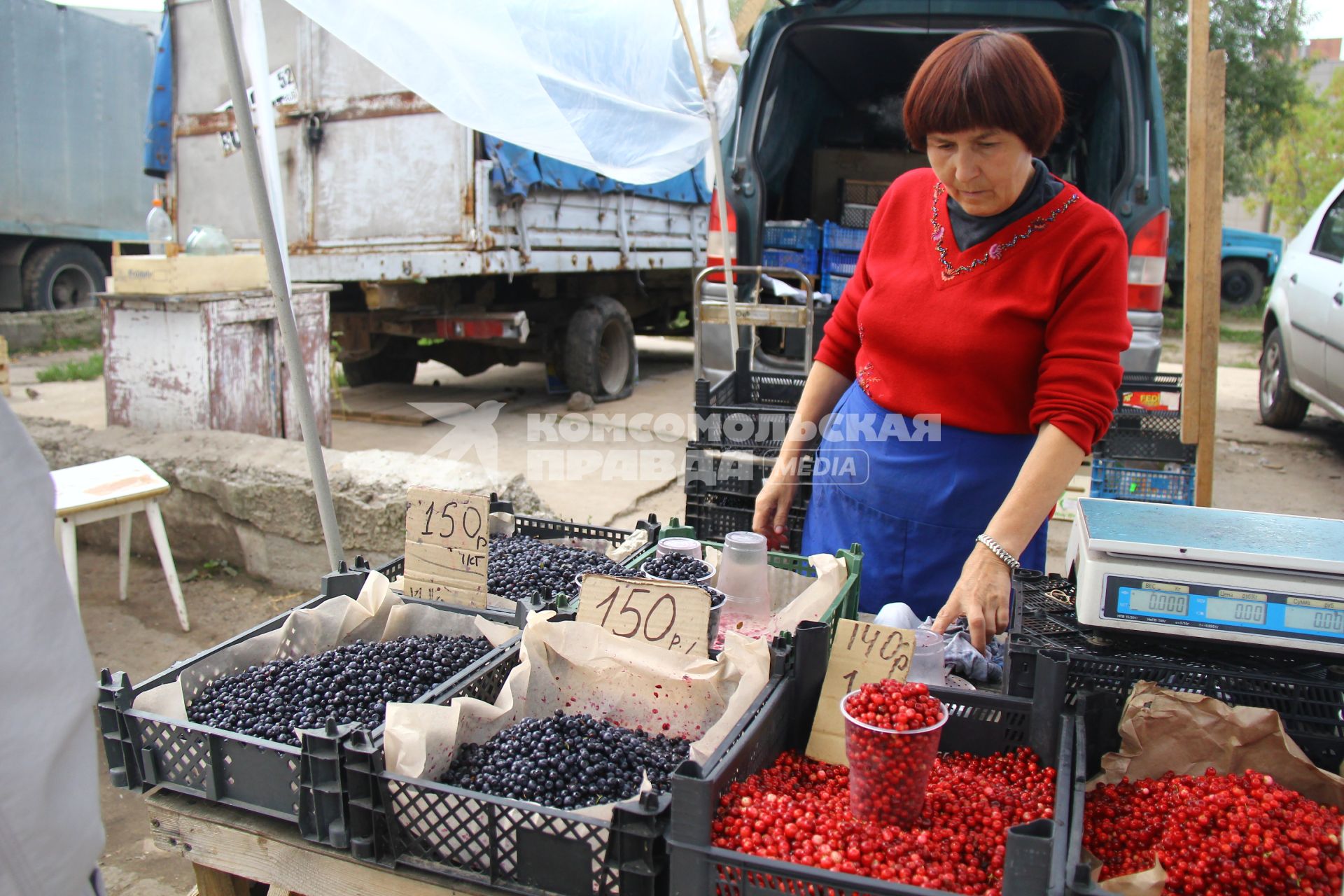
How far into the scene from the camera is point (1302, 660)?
139 centimetres

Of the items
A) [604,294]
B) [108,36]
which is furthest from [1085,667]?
[108,36]

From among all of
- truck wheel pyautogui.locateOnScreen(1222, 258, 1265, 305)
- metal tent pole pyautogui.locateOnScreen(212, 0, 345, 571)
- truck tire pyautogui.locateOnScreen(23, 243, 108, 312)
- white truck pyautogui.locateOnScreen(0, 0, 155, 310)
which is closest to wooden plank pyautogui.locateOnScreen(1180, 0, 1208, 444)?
metal tent pole pyautogui.locateOnScreen(212, 0, 345, 571)

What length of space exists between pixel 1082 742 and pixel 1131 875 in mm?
185

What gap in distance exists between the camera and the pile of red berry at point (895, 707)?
1.23m

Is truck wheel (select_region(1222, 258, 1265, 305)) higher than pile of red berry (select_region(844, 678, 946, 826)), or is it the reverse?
truck wheel (select_region(1222, 258, 1265, 305))

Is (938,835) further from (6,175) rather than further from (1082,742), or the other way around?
(6,175)

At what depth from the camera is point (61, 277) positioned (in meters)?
12.8

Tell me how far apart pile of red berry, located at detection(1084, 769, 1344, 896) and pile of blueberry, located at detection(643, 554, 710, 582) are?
32.5 inches

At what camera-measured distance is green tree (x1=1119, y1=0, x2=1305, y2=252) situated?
14.2 metres

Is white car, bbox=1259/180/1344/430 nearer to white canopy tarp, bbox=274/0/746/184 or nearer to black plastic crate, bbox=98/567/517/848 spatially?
white canopy tarp, bbox=274/0/746/184

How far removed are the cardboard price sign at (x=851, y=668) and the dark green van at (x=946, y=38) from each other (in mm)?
3386

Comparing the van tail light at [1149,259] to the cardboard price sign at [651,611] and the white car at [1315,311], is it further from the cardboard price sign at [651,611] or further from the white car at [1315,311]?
the cardboard price sign at [651,611]

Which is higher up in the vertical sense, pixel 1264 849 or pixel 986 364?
pixel 986 364

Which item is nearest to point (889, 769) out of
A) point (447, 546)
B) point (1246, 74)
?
point (447, 546)
